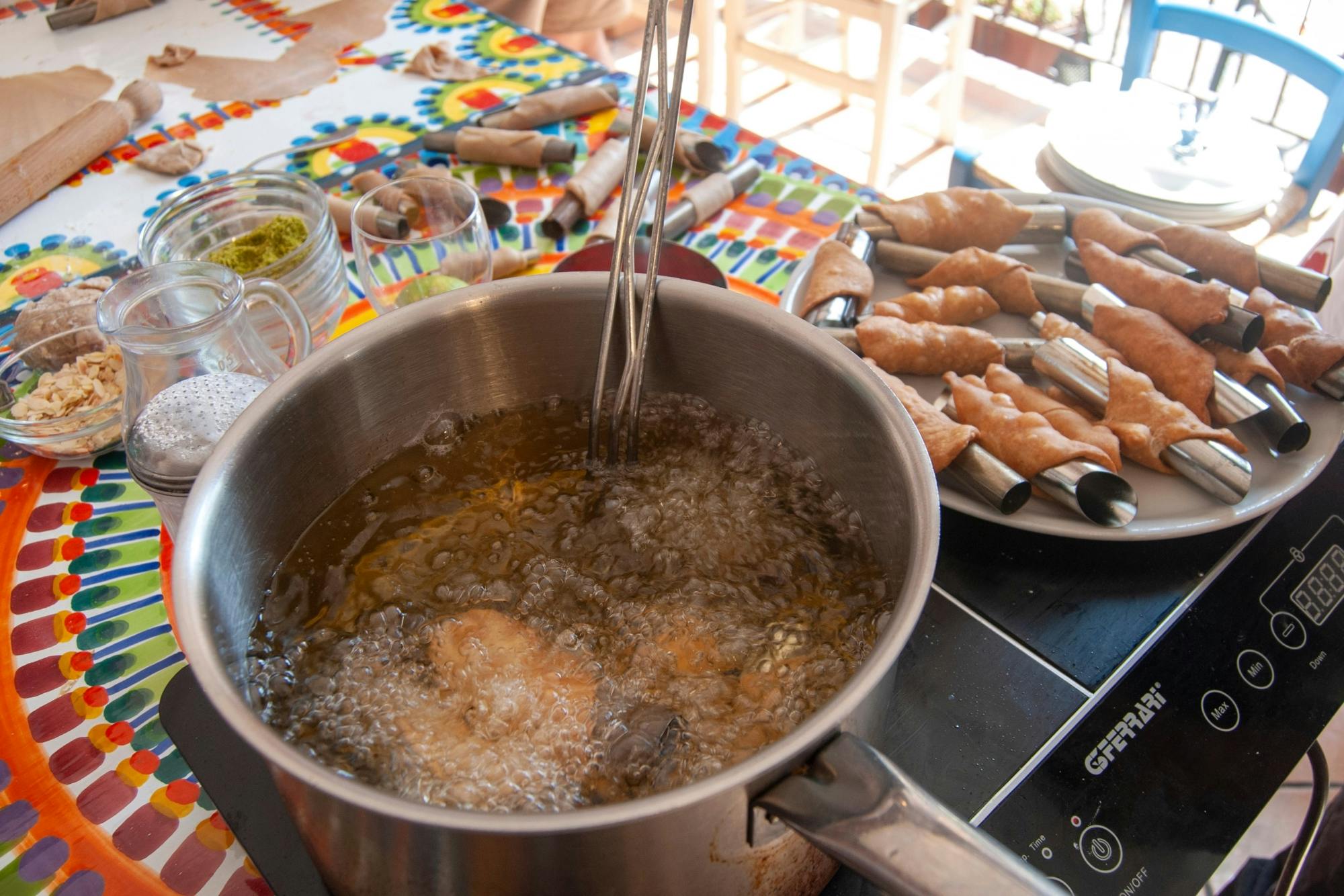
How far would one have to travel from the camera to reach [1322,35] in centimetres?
231

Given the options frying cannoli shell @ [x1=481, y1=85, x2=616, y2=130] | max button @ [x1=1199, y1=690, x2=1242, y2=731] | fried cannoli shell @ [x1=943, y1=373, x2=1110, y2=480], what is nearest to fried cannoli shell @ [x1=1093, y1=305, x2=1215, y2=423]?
fried cannoli shell @ [x1=943, y1=373, x2=1110, y2=480]

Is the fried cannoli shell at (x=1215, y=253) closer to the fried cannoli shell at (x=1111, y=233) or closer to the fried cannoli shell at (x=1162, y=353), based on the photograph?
the fried cannoli shell at (x=1111, y=233)

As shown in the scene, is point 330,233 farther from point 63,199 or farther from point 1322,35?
point 1322,35

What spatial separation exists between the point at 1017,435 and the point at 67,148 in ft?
3.64

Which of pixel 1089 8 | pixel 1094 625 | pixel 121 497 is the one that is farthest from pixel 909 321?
pixel 1089 8

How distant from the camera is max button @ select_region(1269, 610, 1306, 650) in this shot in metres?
0.58

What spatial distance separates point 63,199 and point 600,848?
1.10m

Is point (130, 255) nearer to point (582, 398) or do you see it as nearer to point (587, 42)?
point (582, 398)

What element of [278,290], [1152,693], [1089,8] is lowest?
[1089,8]

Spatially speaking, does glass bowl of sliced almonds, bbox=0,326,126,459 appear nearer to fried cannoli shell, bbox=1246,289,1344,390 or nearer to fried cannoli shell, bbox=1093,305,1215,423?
fried cannoli shell, bbox=1093,305,1215,423

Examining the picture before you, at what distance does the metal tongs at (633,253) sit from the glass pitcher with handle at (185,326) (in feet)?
0.88

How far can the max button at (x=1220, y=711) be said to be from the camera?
53 centimetres

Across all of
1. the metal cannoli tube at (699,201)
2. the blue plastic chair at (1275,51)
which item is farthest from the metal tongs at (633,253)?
the blue plastic chair at (1275,51)

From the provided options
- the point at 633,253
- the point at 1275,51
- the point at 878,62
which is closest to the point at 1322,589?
the point at 633,253
